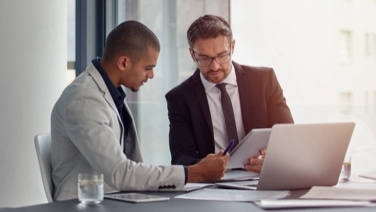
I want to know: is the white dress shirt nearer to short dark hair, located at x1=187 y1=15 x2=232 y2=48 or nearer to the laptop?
short dark hair, located at x1=187 y1=15 x2=232 y2=48

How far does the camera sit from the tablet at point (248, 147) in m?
2.28

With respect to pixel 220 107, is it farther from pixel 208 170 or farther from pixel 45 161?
pixel 45 161

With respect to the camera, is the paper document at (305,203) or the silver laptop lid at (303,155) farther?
the silver laptop lid at (303,155)

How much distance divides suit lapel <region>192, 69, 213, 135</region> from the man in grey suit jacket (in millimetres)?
427

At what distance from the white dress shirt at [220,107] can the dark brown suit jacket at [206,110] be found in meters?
0.02

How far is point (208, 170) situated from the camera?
217cm

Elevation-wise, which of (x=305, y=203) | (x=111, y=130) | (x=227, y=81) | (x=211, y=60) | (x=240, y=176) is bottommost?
(x=240, y=176)

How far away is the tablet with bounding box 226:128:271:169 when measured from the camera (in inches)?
89.8

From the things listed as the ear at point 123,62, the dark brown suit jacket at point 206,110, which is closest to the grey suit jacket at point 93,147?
the ear at point 123,62

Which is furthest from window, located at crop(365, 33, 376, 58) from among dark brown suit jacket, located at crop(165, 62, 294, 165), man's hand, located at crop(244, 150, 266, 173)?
man's hand, located at crop(244, 150, 266, 173)

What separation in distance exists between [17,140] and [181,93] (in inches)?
38.6

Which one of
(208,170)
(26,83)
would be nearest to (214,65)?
(208,170)

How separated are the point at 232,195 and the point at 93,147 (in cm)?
54

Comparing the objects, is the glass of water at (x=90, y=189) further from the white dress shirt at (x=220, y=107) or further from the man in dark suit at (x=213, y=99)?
the white dress shirt at (x=220, y=107)
